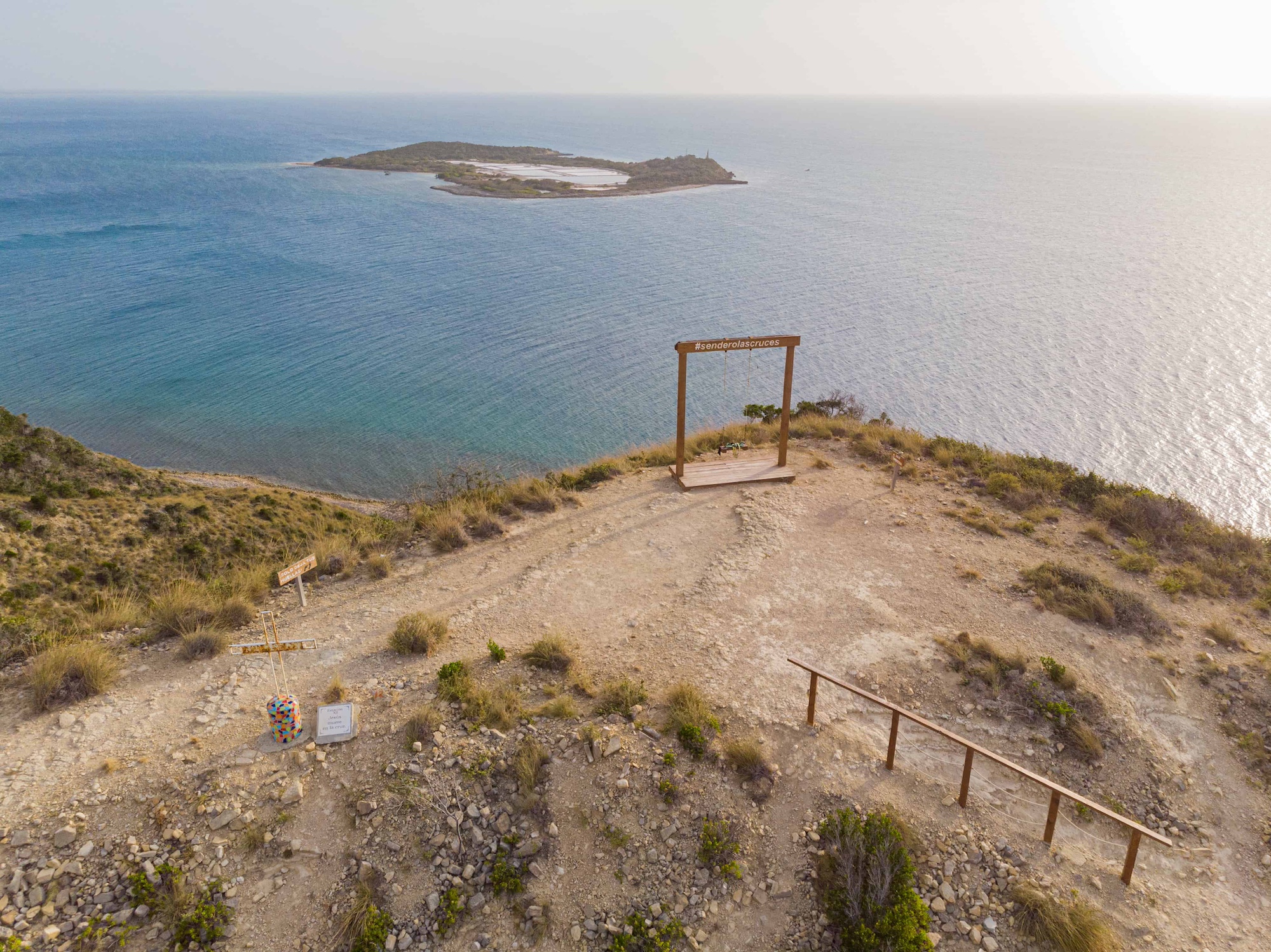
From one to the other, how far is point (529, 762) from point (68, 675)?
6.12 m

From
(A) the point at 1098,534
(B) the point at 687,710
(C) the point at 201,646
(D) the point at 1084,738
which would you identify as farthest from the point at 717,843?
(A) the point at 1098,534

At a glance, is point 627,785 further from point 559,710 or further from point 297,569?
point 297,569

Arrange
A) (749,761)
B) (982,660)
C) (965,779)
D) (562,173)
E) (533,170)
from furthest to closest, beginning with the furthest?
(533,170), (562,173), (982,660), (749,761), (965,779)

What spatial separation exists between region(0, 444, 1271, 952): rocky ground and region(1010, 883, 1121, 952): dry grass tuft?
174mm

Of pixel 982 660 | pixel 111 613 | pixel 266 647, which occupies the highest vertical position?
pixel 266 647

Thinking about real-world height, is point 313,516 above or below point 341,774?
below

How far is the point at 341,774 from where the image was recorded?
827 centimetres

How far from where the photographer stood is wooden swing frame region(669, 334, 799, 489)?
15.5m

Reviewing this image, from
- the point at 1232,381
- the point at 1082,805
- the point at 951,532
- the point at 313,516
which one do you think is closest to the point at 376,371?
the point at 313,516

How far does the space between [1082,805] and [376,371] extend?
111ft

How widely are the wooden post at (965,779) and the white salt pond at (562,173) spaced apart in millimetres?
89209

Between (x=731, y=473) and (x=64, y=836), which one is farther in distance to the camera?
(x=731, y=473)

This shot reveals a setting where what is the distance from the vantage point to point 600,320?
42.0 metres

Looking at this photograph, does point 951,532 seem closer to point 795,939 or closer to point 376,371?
point 795,939
